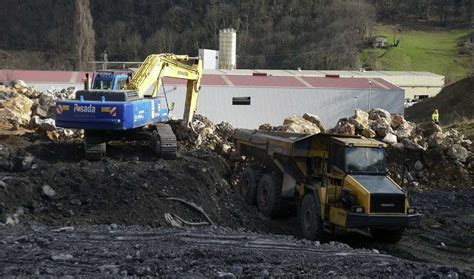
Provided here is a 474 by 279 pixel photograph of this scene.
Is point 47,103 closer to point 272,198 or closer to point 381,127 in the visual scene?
point 272,198

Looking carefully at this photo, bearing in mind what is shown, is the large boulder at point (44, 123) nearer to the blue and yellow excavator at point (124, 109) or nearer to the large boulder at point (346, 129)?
the blue and yellow excavator at point (124, 109)

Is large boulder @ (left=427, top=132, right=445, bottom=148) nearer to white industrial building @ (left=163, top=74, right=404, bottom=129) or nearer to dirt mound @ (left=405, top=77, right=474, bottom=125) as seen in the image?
white industrial building @ (left=163, top=74, right=404, bottom=129)

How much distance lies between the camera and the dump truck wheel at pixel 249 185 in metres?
15.8

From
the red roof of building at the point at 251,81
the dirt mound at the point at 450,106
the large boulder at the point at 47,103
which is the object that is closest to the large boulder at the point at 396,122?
the red roof of building at the point at 251,81

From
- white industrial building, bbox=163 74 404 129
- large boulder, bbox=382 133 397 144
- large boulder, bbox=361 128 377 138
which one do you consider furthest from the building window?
large boulder, bbox=382 133 397 144

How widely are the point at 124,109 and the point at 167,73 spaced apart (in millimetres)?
3007

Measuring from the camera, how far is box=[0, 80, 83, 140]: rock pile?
781 inches

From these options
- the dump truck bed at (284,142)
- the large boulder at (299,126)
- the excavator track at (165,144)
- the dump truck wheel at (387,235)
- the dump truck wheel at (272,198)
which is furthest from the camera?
the large boulder at (299,126)

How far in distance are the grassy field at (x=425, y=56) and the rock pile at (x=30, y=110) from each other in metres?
62.2

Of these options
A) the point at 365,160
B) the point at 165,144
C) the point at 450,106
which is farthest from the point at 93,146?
the point at 450,106

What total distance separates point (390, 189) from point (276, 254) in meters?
4.25

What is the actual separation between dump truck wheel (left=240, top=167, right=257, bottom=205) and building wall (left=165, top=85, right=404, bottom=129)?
14204 mm

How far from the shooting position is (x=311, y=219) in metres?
13.0

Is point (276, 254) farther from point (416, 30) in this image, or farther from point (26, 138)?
point (416, 30)
